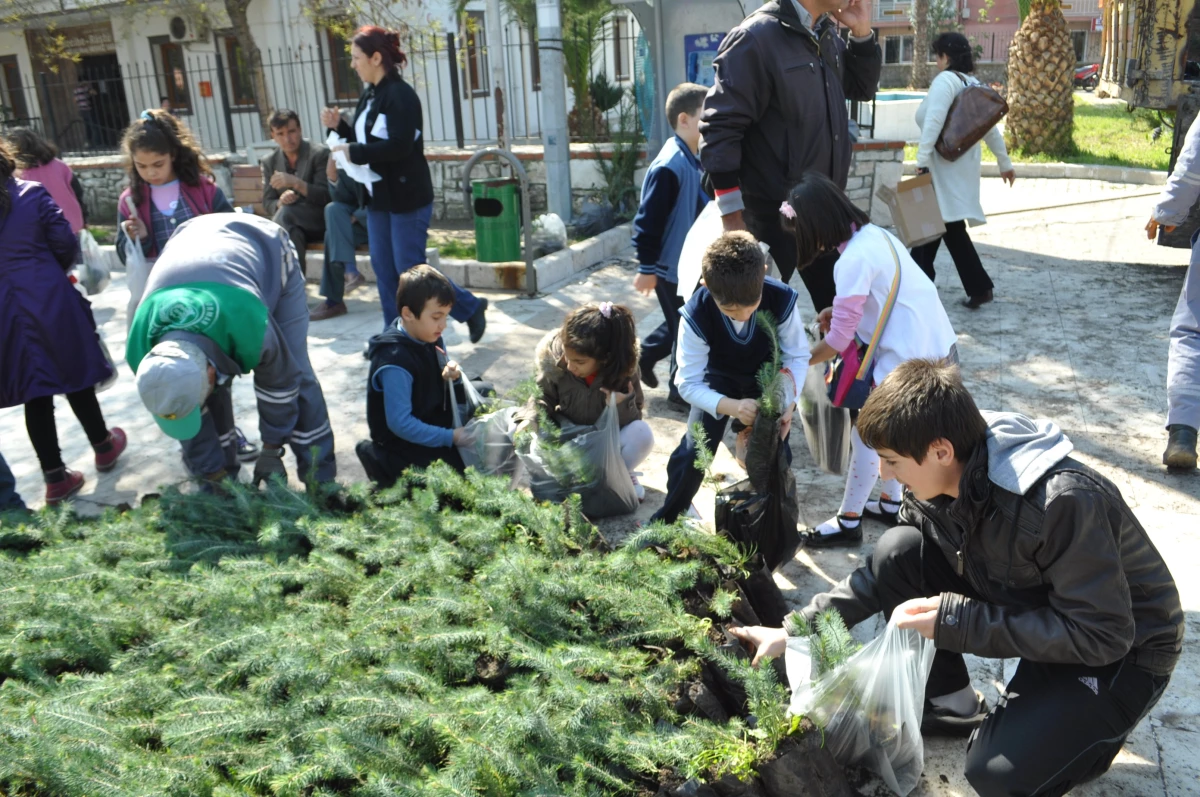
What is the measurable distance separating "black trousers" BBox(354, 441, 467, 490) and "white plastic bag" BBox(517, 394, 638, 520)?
0.36 metres

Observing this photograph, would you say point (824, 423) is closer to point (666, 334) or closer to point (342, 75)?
point (666, 334)

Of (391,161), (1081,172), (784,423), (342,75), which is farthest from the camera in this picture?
(342,75)

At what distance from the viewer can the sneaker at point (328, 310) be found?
7133mm

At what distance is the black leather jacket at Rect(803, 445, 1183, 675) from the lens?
6.55 ft

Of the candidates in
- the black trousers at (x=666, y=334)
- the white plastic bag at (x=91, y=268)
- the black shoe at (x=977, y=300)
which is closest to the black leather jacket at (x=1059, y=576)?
the black trousers at (x=666, y=334)

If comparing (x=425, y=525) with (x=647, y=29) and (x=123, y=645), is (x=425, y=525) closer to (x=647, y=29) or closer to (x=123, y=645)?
(x=123, y=645)

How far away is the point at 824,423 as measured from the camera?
3.86 meters

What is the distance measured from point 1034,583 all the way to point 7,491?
4085mm

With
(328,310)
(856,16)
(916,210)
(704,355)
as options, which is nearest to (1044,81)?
(916,210)

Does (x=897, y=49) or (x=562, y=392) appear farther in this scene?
(x=897, y=49)

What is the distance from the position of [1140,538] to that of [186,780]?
2138 millimetres

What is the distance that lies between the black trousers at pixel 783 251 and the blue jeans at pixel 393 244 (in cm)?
205

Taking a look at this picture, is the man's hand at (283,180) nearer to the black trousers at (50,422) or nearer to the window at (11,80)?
the black trousers at (50,422)

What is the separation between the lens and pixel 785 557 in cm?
326
